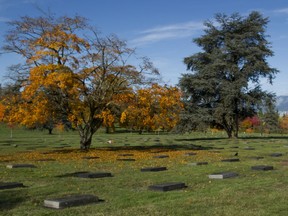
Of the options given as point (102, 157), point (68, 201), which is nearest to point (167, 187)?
point (68, 201)

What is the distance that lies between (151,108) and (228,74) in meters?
23.0

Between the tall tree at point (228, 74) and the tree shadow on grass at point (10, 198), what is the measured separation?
3401 centimetres

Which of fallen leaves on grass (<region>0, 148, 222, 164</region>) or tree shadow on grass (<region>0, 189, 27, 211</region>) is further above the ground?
fallen leaves on grass (<region>0, 148, 222, 164</region>)

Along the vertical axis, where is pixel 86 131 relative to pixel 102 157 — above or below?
above

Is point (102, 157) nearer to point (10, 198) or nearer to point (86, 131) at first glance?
point (86, 131)

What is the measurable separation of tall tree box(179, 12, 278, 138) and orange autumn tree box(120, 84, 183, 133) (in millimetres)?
18378

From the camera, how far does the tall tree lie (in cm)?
4206

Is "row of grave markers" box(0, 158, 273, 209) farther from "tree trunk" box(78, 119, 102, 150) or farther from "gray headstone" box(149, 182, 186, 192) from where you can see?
"tree trunk" box(78, 119, 102, 150)

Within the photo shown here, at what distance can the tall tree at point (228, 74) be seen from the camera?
138ft

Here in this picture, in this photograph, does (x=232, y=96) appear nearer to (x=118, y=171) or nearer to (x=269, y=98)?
(x=269, y=98)

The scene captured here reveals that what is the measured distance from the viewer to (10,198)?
7.96m

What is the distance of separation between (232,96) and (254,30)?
880cm

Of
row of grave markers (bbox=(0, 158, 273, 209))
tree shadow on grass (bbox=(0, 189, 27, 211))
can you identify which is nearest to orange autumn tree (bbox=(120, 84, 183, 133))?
row of grave markers (bbox=(0, 158, 273, 209))

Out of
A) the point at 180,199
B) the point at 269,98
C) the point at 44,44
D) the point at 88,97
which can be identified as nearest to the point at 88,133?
the point at 88,97
